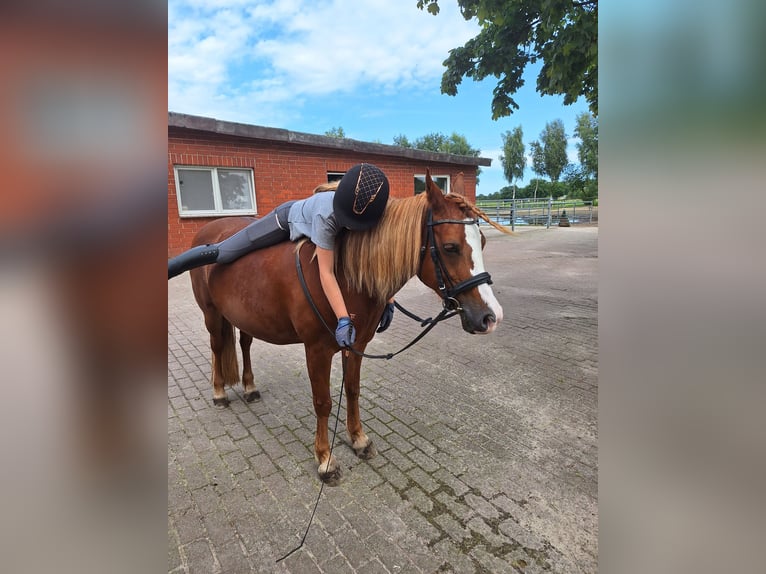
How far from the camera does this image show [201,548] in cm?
203

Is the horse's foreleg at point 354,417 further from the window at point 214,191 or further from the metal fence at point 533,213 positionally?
the metal fence at point 533,213

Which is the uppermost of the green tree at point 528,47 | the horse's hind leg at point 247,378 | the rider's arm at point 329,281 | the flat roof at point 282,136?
the flat roof at point 282,136

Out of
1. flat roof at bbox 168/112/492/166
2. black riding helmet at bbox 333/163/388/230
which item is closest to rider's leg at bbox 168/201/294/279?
black riding helmet at bbox 333/163/388/230

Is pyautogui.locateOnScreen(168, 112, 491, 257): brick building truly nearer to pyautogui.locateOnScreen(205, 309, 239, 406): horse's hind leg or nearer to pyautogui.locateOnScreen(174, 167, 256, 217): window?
pyautogui.locateOnScreen(174, 167, 256, 217): window

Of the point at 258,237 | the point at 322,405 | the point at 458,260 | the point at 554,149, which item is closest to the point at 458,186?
the point at 458,260

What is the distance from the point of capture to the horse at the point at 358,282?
2133 mm

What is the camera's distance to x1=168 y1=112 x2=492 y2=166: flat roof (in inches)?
327

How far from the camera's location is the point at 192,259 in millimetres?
2664

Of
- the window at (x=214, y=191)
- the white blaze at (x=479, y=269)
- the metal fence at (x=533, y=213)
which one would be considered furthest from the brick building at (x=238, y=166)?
the metal fence at (x=533, y=213)

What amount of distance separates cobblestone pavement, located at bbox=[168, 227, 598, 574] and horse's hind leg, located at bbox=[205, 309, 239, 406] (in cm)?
15
